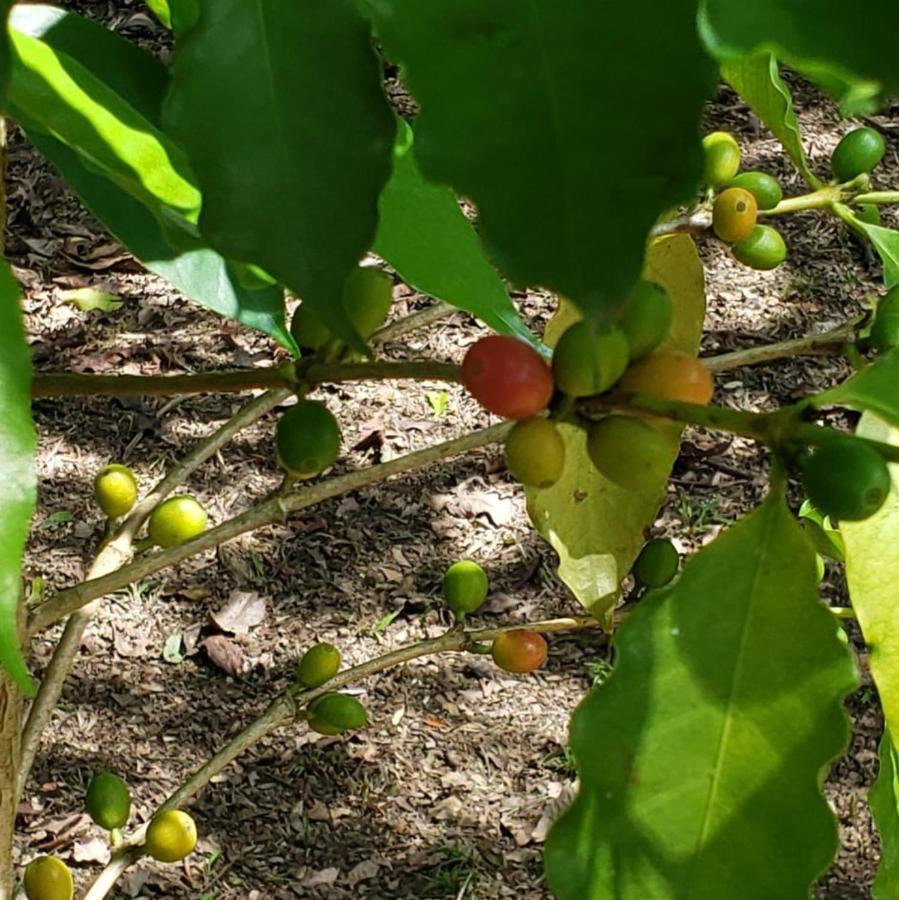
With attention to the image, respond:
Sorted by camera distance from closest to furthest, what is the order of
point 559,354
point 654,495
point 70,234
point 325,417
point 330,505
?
point 559,354, point 325,417, point 654,495, point 330,505, point 70,234

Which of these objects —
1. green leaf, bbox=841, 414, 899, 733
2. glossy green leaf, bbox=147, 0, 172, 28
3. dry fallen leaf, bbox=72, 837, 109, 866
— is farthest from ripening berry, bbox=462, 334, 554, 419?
dry fallen leaf, bbox=72, 837, 109, 866

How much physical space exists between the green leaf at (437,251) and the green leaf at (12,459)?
24cm

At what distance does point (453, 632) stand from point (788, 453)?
24.6 inches

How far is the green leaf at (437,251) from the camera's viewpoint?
2.46 ft

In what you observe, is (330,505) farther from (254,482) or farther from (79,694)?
(79,694)

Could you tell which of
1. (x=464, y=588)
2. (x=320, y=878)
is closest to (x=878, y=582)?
(x=464, y=588)

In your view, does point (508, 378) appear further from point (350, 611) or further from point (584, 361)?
point (350, 611)

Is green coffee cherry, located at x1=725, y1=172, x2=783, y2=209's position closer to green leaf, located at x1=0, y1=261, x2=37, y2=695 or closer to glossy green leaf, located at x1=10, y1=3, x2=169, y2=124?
glossy green leaf, located at x1=10, y1=3, x2=169, y2=124

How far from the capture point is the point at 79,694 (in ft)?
8.29

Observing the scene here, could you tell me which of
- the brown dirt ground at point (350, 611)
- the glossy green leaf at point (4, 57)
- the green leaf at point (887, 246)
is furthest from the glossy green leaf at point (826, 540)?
the brown dirt ground at point (350, 611)

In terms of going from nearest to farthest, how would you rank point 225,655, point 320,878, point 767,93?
point 767,93 < point 320,878 < point 225,655

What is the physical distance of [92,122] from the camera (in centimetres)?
66

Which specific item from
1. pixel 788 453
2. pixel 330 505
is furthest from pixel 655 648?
pixel 330 505

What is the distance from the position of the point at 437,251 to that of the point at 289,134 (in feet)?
0.86
